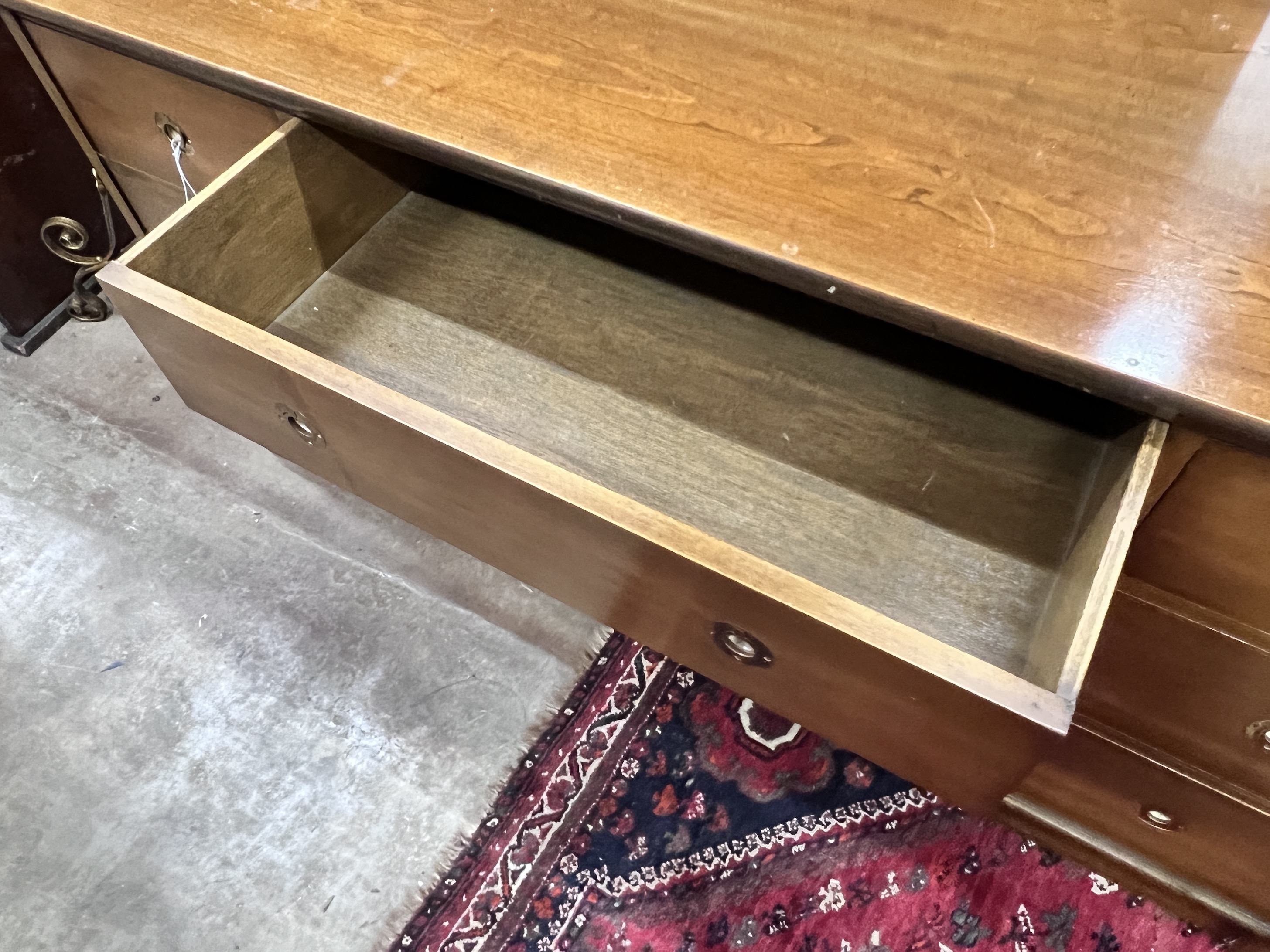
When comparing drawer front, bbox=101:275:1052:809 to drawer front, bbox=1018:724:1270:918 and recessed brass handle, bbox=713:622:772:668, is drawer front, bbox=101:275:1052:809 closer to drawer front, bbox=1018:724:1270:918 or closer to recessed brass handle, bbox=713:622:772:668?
recessed brass handle, bbox=713:622:772:668

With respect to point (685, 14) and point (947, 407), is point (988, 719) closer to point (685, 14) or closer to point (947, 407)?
point (947, 407)

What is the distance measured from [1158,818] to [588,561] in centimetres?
59

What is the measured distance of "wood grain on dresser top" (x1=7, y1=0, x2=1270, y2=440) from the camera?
487 millimetres

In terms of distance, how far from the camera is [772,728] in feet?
3.15

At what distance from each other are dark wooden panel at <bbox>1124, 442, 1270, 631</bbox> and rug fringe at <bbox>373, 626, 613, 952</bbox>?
592 millimetres

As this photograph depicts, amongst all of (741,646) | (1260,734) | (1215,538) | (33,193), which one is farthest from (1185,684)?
(33,193)

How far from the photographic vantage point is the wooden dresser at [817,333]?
0.49 m

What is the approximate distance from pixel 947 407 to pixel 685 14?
0.37 m

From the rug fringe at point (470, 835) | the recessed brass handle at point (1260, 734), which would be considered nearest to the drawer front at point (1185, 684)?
the recessed brass handle at point (1260, 734)

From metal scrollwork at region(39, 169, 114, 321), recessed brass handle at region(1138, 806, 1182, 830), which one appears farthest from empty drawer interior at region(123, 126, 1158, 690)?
metal scrollwork at region(39, 169, 114, 321)

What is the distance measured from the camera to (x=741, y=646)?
0.55m

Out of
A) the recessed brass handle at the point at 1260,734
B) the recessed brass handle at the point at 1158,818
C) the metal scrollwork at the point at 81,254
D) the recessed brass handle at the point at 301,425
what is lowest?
the recessed brass handle at the point at 1158,818

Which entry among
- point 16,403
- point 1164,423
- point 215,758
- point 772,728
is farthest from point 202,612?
point 1164,423

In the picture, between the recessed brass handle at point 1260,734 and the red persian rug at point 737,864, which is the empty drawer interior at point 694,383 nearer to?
the recessed brass handle at point 1260,734
